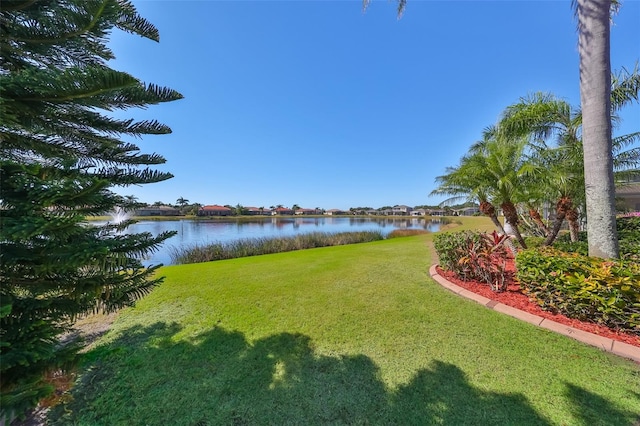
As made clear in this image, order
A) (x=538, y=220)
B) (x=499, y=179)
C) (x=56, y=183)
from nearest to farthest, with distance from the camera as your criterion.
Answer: (x=56, y=183)
(x=499, y=179)
(x=538, y=220)

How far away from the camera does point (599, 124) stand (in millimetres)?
4055

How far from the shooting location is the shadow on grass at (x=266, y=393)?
1.97 metres

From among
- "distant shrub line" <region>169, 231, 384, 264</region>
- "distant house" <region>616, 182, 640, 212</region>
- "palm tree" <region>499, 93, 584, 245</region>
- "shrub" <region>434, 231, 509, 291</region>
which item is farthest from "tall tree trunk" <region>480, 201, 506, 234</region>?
"distant house" <region>616, 182, 640, 212</region>

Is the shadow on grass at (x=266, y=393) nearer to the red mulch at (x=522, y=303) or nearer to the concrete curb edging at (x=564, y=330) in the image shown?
the concrete curb edging at (x=564, y=330)

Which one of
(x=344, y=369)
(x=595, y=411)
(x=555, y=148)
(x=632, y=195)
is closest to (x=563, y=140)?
(x=555, y=148)

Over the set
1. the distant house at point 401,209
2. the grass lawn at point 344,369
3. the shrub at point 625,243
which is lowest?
the grass lawn at point 344,369

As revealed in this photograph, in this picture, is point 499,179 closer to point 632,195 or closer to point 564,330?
point 564,330

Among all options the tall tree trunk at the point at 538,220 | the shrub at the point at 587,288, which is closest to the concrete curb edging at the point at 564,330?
the shrub at the point at 587,288

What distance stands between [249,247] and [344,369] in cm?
1026

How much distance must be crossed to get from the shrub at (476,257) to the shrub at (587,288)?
74 centimetres

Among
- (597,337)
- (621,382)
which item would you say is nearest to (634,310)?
(597,337)

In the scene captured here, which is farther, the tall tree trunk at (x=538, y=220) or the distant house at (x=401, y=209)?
the distant house at (x=401, y=209)

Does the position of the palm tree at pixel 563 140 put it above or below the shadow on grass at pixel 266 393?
above

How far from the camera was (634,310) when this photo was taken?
9.57 ft
